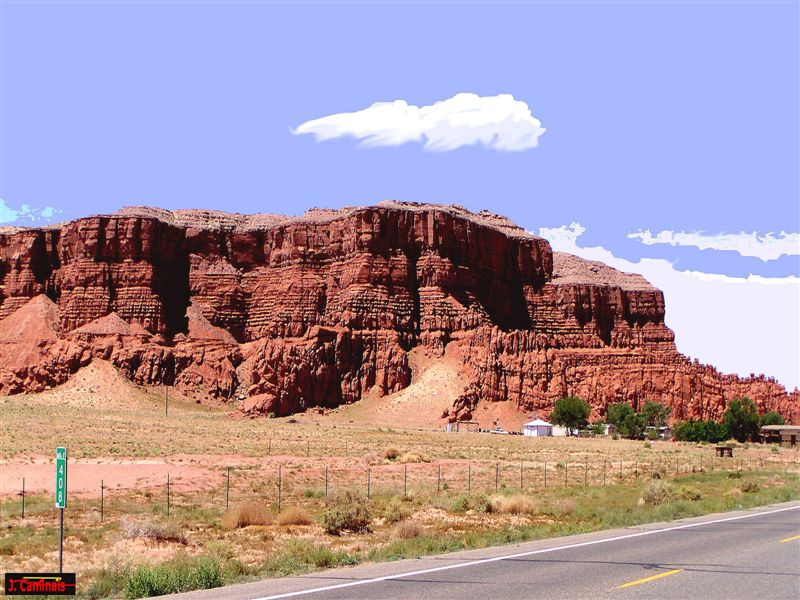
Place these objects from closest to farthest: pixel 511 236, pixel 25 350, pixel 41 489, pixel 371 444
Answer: pixel 41 489, pixel 371 444, pixel 25 350, pixel 511 236

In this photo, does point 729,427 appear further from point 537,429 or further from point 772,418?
point 772,418

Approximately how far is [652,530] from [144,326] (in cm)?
11679

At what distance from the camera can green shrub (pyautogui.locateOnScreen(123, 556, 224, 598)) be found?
51.3 ft

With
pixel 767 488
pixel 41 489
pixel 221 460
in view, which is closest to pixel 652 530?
pixel 767 488

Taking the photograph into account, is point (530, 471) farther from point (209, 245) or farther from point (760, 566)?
point (209, 245)

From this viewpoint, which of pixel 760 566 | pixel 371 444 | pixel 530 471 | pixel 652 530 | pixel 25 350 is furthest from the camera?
pixel 25 350

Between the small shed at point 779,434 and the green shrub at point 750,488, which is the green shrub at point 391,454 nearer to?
the green shrub at point 750,488

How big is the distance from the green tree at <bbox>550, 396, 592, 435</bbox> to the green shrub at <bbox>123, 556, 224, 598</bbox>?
89.6 m

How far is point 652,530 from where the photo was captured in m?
22.9

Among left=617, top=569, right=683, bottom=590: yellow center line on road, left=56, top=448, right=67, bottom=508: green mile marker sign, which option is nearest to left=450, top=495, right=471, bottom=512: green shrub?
left=617, top=569, right=683, bottom=590: yellow center line on road

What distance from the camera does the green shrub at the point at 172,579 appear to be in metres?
15.6

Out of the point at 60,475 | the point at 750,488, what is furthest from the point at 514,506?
the point at 60,475

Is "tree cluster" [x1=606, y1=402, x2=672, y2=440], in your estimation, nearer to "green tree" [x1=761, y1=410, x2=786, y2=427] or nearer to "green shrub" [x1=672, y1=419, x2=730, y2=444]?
"green shrub" [x1=672, y1=419, x2=730, y2=444]

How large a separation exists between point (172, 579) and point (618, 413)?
9296 centimetres
